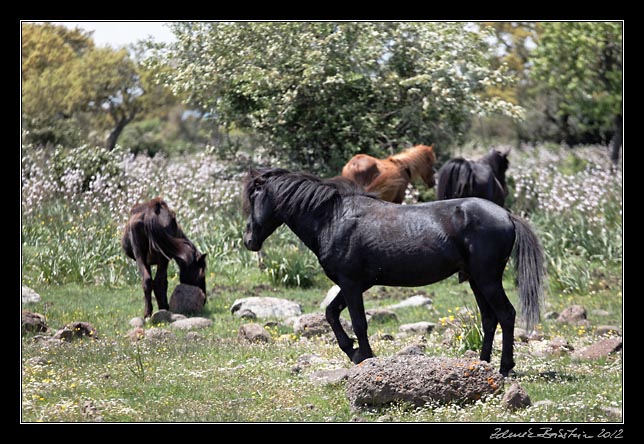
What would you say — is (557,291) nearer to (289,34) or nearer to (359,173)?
(359,173)

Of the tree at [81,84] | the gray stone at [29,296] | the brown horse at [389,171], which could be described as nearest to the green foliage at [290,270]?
the brown horse at [389,171]

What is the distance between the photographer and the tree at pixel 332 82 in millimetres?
17359

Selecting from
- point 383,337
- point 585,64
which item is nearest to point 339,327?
point 383,337

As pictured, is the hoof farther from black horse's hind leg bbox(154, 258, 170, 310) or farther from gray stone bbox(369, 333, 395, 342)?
black horse's hind leg bbox(154, 258, 170, 310)

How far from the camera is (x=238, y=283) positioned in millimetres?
13992

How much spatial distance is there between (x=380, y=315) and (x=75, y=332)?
3.92 meters

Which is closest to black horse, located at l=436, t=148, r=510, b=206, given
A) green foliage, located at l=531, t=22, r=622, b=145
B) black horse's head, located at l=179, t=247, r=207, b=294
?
black horse's head, located at l=179, t=247, r=207, b=294

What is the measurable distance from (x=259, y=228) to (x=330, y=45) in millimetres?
10039

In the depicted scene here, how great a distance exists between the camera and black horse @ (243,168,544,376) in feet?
24.9

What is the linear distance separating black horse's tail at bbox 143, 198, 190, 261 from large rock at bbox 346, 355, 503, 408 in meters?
5.00

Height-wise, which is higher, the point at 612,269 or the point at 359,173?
the point at 359,173

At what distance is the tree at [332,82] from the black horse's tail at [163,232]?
6.43 metres

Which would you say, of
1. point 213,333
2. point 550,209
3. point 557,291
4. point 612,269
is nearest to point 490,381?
point 213,333

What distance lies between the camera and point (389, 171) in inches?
561
